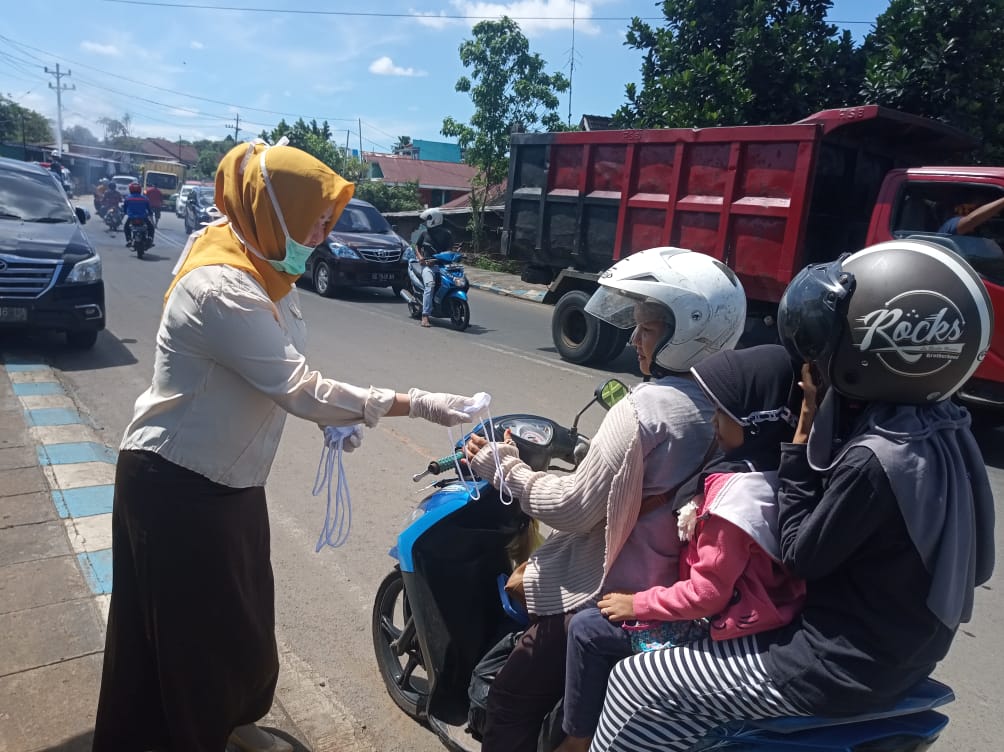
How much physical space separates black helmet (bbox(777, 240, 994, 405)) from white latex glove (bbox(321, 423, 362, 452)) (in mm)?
1236

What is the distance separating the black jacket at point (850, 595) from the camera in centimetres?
139

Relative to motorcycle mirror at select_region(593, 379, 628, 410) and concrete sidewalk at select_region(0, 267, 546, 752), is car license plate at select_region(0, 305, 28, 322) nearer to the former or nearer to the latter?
concrete sidewalk at select_region(0, 267, 546, 752)

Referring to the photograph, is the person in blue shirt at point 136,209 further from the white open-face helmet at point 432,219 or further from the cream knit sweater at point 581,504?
the cream knit sweater at point 581,504

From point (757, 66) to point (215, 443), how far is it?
38.9 ft

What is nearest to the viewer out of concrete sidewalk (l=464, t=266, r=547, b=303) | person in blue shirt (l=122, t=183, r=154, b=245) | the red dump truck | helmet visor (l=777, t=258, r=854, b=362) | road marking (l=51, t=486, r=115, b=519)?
helmet visor (l=777, t=258, r=854, b=362)

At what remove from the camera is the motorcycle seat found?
1549 millimetres

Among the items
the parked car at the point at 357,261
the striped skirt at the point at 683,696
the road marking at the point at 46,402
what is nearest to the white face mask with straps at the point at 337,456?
the striped skirt at the point at 683,696

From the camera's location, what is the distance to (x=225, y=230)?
6.80ft

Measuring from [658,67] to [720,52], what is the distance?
4.18ft

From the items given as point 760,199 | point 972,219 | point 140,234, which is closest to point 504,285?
point 140,234

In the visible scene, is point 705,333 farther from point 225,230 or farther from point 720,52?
point 720,52

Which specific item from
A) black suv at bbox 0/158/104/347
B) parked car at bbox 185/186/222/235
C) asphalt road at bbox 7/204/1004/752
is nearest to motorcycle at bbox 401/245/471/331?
asphalt road at bbox 7/204/1004/752

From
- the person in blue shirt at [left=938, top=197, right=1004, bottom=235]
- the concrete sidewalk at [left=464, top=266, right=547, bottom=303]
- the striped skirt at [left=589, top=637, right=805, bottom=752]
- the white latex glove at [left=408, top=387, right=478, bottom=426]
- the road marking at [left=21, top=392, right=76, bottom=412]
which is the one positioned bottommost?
the road marking at [left=21, top=392, right=76, bottom=412]

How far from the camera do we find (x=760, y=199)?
732 cm
